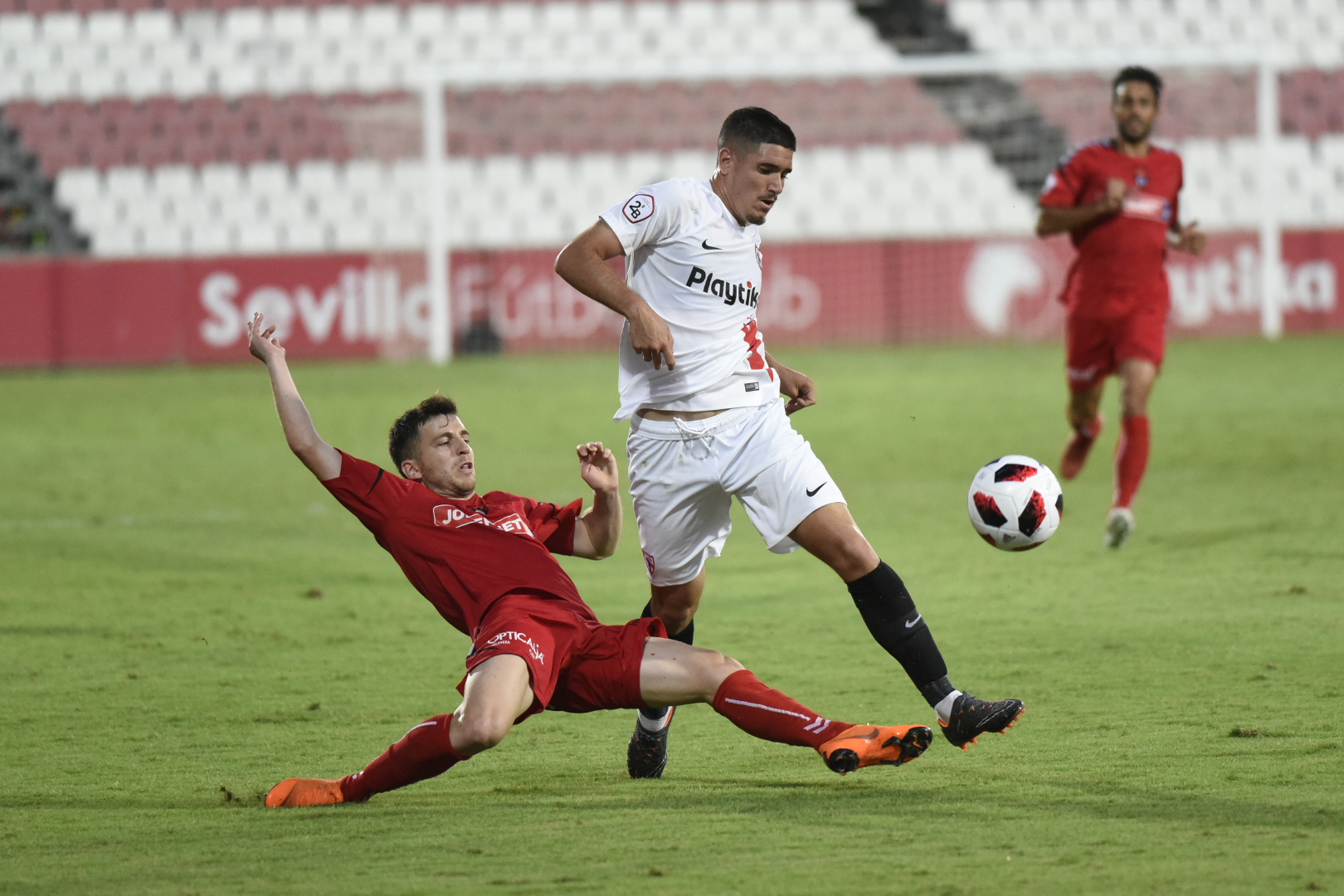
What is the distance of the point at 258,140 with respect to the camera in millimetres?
19688

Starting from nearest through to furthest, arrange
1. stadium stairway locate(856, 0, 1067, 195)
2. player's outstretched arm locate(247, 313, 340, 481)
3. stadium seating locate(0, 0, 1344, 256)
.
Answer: player's outstretched arm locate(247, 313, 340, 481)
stadium seating locate(0, 0, 1344, 256)
stadium stairway locate(856, 0, 1067, 195)

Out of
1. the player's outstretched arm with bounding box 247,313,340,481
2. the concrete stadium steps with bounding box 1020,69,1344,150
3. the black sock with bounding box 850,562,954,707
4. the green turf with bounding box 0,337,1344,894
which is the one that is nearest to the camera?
the green turf with bounding box 0,337,1344,894

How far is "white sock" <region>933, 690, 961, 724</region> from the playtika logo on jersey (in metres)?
→ 1.26

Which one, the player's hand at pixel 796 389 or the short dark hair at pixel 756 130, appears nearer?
the short dark hair at pixel 756 130

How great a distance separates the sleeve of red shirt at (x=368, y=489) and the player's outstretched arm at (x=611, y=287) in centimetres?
72

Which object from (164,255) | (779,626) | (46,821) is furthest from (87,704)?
(164,255)

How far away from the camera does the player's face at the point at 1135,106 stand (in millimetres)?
8383

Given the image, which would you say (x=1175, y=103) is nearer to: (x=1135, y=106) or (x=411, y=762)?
(x=1135, y=106)

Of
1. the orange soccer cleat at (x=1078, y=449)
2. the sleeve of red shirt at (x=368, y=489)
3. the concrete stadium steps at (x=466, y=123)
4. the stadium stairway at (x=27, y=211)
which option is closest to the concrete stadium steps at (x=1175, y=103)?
the concrete stadium steps at (x=466, y=123)

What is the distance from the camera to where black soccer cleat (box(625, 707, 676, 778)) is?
4.52 m

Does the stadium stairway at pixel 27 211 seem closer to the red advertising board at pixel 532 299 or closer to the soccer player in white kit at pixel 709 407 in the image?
the red advertising board at pixel 532 299

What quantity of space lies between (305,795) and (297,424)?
934 millimetres

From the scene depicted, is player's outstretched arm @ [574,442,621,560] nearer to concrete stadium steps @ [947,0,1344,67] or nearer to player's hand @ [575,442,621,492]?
player's hand @ [575,442,621,492]

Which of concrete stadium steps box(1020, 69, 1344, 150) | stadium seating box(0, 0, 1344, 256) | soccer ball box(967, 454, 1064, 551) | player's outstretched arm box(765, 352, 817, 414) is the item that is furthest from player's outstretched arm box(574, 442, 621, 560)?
concrete stadium steps box(1020, 69, 1344, 150)
